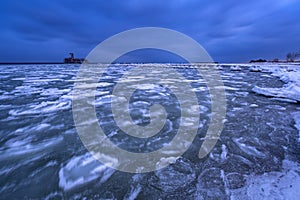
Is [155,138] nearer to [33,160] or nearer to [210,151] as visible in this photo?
[210,151]

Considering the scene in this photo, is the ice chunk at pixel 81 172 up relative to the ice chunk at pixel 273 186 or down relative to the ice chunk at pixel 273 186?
down

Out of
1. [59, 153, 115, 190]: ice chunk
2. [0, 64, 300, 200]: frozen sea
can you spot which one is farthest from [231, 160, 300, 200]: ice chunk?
[59, 153, 115, 190]: ice chunk

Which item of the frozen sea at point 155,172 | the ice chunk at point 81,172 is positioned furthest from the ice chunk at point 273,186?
the ice chunk at point 81,172

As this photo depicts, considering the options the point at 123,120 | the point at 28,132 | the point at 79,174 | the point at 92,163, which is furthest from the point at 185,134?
the point at 28,132

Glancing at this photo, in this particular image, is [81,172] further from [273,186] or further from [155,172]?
[273,186]

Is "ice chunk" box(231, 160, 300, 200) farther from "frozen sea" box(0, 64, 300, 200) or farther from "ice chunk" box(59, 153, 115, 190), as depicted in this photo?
"ice chunk" box(59, 153, 115, 190)

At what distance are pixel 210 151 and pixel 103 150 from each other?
5.03 ft

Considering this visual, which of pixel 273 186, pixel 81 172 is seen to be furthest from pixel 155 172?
pixel 273 186

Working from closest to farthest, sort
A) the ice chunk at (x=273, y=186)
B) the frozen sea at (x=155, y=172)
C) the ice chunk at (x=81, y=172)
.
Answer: the ice chunk at (x=273, y=186)
the frozen sea at (x=155, y=172)
the ice chunk at (x=81, y=172)

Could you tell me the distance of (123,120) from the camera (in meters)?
3.29

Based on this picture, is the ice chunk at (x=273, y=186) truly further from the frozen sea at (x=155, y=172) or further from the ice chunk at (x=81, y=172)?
the ice chunk at (x=81, y=172)

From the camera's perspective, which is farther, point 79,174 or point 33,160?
point 33,160

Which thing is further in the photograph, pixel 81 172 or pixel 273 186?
pixel 81 172

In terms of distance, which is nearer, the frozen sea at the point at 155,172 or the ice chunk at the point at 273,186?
the ice chunk at the point at 273,186
